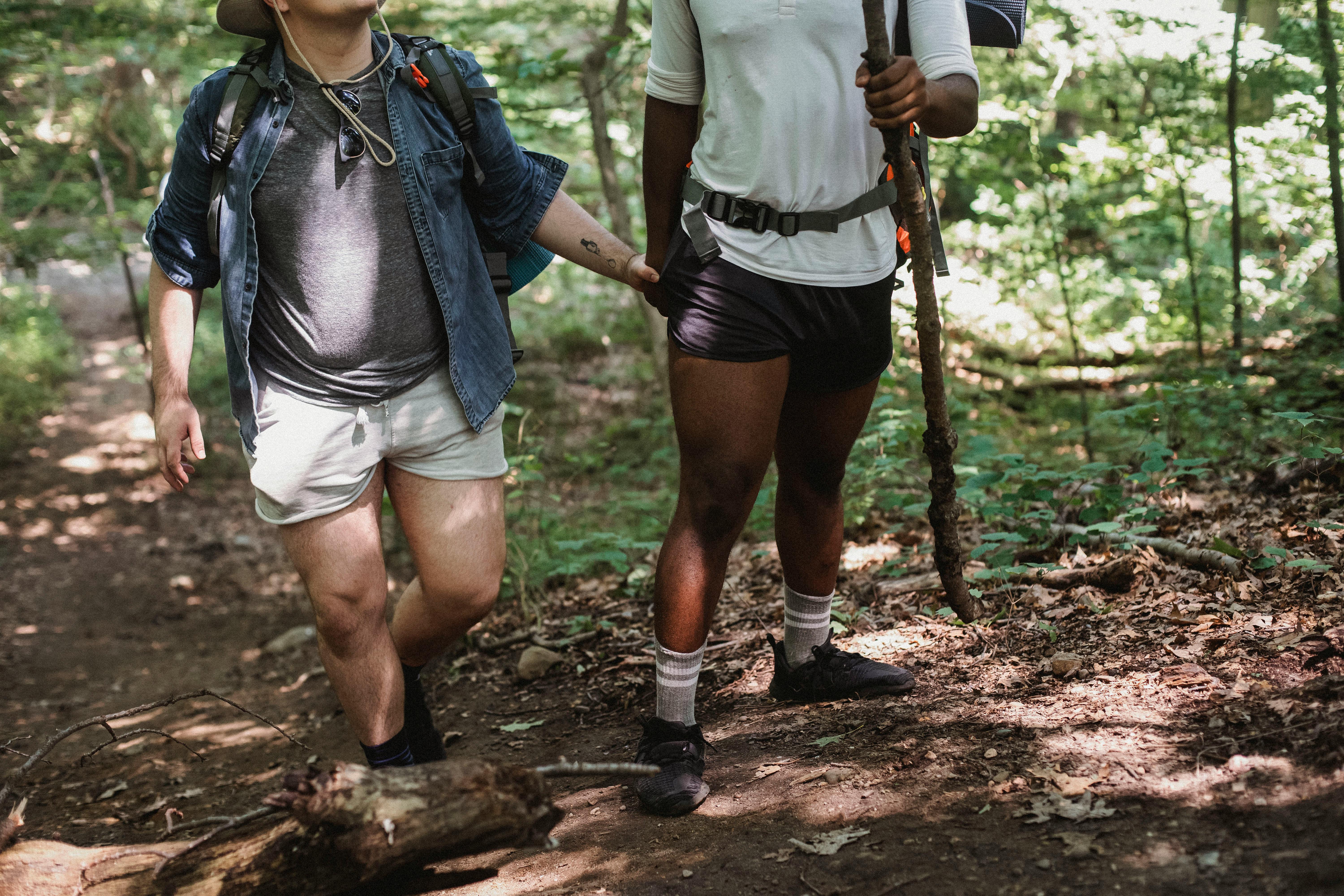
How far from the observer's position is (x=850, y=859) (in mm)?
1990

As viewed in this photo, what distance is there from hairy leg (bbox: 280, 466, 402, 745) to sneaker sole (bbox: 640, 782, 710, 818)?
0.75 m

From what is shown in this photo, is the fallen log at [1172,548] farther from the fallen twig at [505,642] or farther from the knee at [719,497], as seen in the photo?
the fallen twig at [505,642]

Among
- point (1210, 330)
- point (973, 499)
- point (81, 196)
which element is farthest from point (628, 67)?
point (81, 196)

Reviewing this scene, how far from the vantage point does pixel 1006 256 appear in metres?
8.76

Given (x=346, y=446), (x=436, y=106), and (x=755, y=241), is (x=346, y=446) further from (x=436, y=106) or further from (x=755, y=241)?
(x=755, y=241)

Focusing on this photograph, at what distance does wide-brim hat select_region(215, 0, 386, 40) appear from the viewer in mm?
2318

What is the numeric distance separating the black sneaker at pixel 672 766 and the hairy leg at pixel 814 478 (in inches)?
24.2

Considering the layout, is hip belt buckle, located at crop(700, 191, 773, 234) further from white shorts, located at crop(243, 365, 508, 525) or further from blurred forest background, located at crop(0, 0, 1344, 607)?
white shorts, located at crop(243, 365, 508, 525)

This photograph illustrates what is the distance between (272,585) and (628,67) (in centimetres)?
488

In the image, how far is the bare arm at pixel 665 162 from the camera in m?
2.46

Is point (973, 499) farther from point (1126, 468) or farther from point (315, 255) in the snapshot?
point (315, 255)

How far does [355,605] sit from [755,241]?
Result: 1.40m

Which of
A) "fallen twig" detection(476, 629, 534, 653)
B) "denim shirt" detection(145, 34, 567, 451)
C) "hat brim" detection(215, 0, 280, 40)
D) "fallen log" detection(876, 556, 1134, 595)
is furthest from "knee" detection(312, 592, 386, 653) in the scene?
"fallen log" detection(876, 556, 1134, 595)

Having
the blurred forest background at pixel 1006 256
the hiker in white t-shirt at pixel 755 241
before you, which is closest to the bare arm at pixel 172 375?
the hiker in white t-shirt at pixel 755 241
